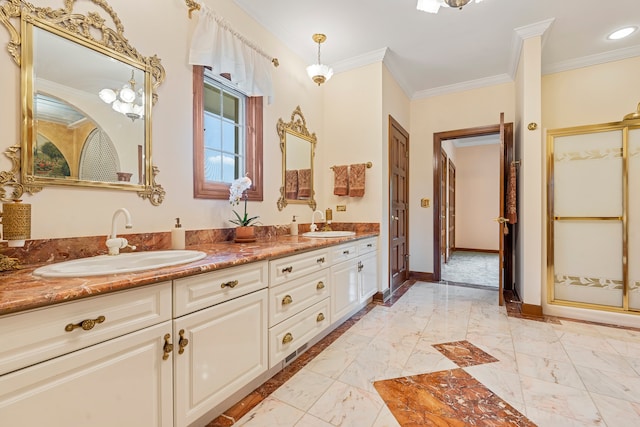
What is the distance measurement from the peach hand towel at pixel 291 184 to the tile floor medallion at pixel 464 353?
1851 millimetres

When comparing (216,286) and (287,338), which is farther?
(287,338)

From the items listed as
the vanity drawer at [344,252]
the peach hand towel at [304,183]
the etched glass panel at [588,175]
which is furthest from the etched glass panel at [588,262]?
the peach hand towel at [304,183]

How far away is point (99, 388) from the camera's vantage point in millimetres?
950

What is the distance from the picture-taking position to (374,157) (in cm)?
324

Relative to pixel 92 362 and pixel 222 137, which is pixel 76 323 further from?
→ pixel 222 137

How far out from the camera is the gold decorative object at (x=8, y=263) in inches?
43.1

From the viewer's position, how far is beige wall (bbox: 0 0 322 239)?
1281mm

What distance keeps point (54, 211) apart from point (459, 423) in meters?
2.19

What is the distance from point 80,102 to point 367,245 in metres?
2.44

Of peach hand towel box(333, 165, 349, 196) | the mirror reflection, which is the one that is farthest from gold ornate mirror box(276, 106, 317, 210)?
the mirror reflection

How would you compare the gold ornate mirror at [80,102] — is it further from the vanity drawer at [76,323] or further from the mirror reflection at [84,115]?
the vanity drawer at [76,323]

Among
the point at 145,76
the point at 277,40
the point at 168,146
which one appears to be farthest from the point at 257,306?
the point at 277,40

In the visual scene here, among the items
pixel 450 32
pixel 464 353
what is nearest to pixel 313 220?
pixel 464 353

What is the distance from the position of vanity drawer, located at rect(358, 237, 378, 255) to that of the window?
1.08m
